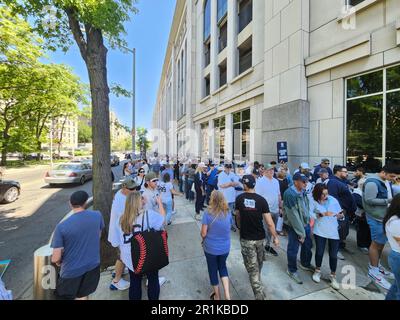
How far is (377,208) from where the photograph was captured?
3676 mm

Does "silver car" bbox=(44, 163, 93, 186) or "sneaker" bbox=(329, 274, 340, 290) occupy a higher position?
"silver car" bbox=(44, 163, 93, 186)

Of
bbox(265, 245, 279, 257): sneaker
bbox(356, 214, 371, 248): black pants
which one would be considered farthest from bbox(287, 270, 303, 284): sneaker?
bbox(356, 214, 371, 248): black pants

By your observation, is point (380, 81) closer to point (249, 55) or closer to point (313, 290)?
point (313, 290)

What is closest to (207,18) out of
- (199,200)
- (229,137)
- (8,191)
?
(229,137)

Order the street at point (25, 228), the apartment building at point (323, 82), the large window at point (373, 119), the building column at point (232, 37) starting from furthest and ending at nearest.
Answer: the building column at point (232, 37)
the apartment building at point (323, 82)
the large window at point (373, 119)
the street at point (25, 228)

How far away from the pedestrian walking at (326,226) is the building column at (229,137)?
9675 mm

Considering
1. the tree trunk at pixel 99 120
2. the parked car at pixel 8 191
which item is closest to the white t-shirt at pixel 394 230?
the tree trunk at pixel 99 120

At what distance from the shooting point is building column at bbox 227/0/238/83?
12.8 meters

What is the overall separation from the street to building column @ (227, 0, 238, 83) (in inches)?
473

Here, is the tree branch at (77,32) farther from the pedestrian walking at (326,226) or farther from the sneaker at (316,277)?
the sneaker at (316,277)

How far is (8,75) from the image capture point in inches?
597

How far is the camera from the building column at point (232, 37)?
1282cm

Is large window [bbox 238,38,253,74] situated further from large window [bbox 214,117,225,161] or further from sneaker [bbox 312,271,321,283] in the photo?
sneaker [bbox 312,271,321,283]
